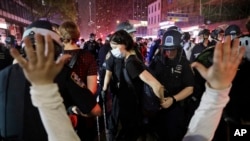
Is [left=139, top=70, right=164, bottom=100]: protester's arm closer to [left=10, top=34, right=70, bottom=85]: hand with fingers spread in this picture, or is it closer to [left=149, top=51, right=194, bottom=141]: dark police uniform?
[left=149, top=51, right=194, bottom=141]: dark police uniform

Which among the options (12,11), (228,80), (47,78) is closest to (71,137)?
(47,78)

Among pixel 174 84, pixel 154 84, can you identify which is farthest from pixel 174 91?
pixel 154 84

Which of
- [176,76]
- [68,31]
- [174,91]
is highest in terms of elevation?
[68,31]

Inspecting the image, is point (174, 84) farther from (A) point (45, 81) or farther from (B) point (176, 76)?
(A) point (45, 81)

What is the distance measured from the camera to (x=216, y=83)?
1300 mm

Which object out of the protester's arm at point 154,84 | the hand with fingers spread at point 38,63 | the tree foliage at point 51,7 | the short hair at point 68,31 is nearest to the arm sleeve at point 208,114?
the hand with fingers spread at point 38,63

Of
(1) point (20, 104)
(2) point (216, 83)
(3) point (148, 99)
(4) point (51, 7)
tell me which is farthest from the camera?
(4) point (51, 7)

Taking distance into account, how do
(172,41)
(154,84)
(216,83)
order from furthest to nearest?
(172,41), (154,84), (216,83)

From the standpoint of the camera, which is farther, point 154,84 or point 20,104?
point 154,84

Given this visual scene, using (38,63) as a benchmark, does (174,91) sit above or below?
below

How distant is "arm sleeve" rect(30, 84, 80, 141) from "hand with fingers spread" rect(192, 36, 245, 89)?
29.6 inches

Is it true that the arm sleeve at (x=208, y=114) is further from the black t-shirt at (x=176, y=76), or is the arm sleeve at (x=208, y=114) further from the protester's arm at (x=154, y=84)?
the black t-shirt at (x=176, y=76)

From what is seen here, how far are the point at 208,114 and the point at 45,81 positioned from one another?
2.78 feet

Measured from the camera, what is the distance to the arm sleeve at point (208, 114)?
1.32 metres
